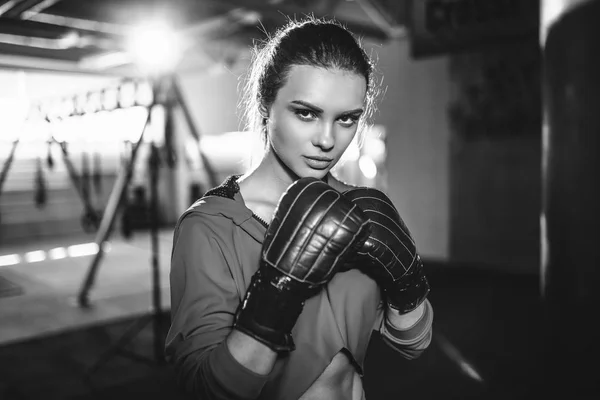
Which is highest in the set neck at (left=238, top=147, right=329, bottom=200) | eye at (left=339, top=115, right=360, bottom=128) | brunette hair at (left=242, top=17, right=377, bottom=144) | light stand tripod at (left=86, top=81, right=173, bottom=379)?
brunette hair at (left=242, top=17, right=377, bottom=144)

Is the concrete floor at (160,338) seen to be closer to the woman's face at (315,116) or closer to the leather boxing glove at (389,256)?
the leather boxing glove at (389,256)

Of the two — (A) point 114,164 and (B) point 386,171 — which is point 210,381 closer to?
(B) point 386,171

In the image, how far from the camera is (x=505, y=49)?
204 inches

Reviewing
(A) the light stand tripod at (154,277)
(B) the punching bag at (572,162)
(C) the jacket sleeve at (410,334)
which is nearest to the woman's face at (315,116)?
(C) the jacket sleeve at (410,334)

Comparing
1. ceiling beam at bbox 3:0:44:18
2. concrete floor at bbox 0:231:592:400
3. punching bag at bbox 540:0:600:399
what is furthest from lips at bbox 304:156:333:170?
Answer: ceiling beam at bbox 3:0:44:18

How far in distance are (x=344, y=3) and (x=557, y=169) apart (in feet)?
17.5

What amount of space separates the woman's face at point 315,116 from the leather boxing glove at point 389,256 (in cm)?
13

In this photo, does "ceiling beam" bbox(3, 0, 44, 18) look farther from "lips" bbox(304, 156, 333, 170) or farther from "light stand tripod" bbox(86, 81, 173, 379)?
"lips" bbox(304, 156, 333, 170)

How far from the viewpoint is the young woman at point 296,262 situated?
83 cm

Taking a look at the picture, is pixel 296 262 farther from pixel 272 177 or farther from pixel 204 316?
pixel 272 177

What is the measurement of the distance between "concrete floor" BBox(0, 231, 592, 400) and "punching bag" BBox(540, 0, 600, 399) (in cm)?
59

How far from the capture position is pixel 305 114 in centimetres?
93

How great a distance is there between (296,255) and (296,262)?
0.04 feet

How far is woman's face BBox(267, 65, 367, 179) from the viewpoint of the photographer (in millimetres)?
909
